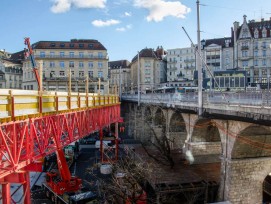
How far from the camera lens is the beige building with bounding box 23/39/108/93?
71.8 meters

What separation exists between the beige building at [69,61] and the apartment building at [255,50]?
34.5 m

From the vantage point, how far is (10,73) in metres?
78.6

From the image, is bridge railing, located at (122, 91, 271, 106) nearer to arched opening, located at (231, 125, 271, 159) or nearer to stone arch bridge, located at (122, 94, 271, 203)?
stone arch bridge, located at (122, 94, 271, 203)

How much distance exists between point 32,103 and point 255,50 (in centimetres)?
7167

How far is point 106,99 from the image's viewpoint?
29188mm

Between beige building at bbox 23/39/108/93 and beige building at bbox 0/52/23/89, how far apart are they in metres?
6.05

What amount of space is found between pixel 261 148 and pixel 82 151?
2890 centimetres

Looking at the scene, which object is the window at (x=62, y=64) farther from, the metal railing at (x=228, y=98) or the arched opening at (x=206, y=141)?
the arched opening at (x=206, y=141)

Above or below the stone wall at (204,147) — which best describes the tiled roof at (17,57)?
above

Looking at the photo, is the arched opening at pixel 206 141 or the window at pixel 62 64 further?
the window at pixel 62 64

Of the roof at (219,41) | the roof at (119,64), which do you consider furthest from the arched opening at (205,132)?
the roof at (119,64)

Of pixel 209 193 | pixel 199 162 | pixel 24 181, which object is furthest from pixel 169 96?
pixel 24 181

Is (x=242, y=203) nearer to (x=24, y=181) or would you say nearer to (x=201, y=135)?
(x=201, y=135)

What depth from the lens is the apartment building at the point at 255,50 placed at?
238 ft
